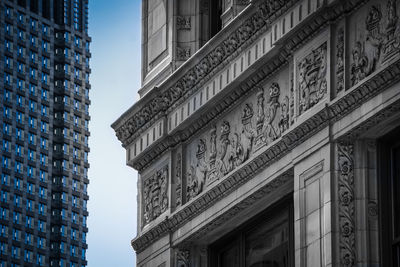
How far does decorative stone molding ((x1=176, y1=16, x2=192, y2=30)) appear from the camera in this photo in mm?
34719

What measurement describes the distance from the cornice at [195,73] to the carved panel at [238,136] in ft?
4.08

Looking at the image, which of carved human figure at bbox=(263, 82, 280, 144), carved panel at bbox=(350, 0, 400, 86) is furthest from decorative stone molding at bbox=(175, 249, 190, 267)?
carved panel at bbox=(350, 0, 400, 86)

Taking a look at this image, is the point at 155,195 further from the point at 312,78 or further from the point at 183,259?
the point at 312,78

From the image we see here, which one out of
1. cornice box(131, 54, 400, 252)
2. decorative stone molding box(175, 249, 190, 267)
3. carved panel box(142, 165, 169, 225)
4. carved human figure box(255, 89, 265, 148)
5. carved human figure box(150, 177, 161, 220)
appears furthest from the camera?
carved human figure box(150, 177, 161, 220)

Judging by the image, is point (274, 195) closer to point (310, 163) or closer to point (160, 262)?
point (310, 163)

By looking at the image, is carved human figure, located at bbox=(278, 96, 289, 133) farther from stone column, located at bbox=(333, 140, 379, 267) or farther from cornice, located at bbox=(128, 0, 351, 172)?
stone column, located at bbox=(333, 140, 379, 267)

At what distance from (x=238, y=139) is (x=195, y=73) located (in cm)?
246

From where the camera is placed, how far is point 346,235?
2616 centimetres

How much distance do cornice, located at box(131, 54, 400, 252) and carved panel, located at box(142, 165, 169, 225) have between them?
52 cm

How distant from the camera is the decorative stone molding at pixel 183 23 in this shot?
114 feet

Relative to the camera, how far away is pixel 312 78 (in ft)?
92.8

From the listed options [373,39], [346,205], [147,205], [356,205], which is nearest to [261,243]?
[346,205]

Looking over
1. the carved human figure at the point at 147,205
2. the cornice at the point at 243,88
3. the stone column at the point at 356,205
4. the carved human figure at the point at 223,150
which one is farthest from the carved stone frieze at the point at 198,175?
the stone column at the point at 356,205

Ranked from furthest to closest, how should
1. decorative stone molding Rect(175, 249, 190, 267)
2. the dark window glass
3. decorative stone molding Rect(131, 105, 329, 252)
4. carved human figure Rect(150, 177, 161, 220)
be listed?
carved human figure Rect(150, 177, 161, 220) < decorative stone molding Rect(175, 249, 190, 267) < the dark window glass < decorative stone molding Rect(131, 105, 329, 252)
